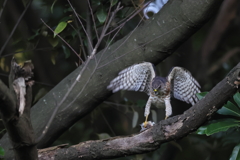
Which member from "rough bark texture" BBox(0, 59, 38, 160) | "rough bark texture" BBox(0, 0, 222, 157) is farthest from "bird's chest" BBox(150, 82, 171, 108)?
"rough bark texture" BBox(0, 59, 38, 160)

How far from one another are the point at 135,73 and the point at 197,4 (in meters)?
0.75

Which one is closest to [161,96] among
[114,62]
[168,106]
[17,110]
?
[168,106]

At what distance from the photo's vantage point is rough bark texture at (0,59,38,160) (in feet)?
4.42

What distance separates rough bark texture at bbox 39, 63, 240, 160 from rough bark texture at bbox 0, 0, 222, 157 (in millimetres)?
466

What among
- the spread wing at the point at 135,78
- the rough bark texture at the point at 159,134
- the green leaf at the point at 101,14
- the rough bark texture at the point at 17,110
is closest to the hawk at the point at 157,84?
the spread wing at the point at 135,78

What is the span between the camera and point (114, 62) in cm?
263

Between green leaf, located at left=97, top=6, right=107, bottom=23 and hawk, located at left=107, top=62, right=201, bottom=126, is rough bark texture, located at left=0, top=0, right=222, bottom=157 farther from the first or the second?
green leaf, located at left=97, top=6, right=107, bottom=23

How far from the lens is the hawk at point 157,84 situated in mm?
2656

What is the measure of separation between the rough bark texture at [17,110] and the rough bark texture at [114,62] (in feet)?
3.59

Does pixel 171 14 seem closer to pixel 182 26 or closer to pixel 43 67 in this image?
pixel 182 26

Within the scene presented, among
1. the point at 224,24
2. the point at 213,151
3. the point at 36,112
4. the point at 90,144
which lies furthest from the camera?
the point at 213,151

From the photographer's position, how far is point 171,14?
Answer: 254 cm

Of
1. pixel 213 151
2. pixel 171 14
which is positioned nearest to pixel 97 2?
pixel 171 14

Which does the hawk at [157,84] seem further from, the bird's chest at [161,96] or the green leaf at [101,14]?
the green leaf at [101,14]
